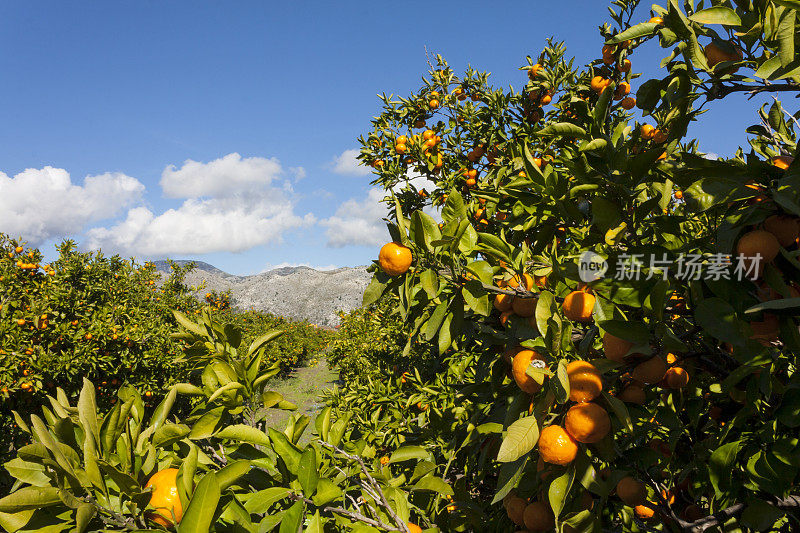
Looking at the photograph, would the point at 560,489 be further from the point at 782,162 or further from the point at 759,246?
the point at 782,162

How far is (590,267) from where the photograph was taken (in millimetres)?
956

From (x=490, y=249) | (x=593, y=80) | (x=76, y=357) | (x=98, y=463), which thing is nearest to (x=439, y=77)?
(x=593, y=80)

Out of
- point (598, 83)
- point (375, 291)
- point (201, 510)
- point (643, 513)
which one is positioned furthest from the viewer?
point (598, 83)

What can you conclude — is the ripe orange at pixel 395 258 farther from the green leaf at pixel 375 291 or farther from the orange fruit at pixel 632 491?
the orange fruit at pixel 632 491

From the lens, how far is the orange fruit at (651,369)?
102cm

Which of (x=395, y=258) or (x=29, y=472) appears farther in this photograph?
(x=395, y=258)

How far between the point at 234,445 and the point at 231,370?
0.26 meters

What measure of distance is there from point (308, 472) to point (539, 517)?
2.32 ft

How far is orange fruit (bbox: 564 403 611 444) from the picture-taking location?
922 millimetres

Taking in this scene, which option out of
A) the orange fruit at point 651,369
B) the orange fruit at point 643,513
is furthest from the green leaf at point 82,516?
the orange fruit at point 643,513

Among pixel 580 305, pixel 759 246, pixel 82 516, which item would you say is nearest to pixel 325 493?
pixel 82 516

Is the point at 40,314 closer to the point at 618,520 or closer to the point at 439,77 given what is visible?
the point at 439,77

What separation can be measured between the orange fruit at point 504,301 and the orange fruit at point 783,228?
0.61 m

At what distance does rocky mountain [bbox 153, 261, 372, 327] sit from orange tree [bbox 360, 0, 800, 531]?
128ft
